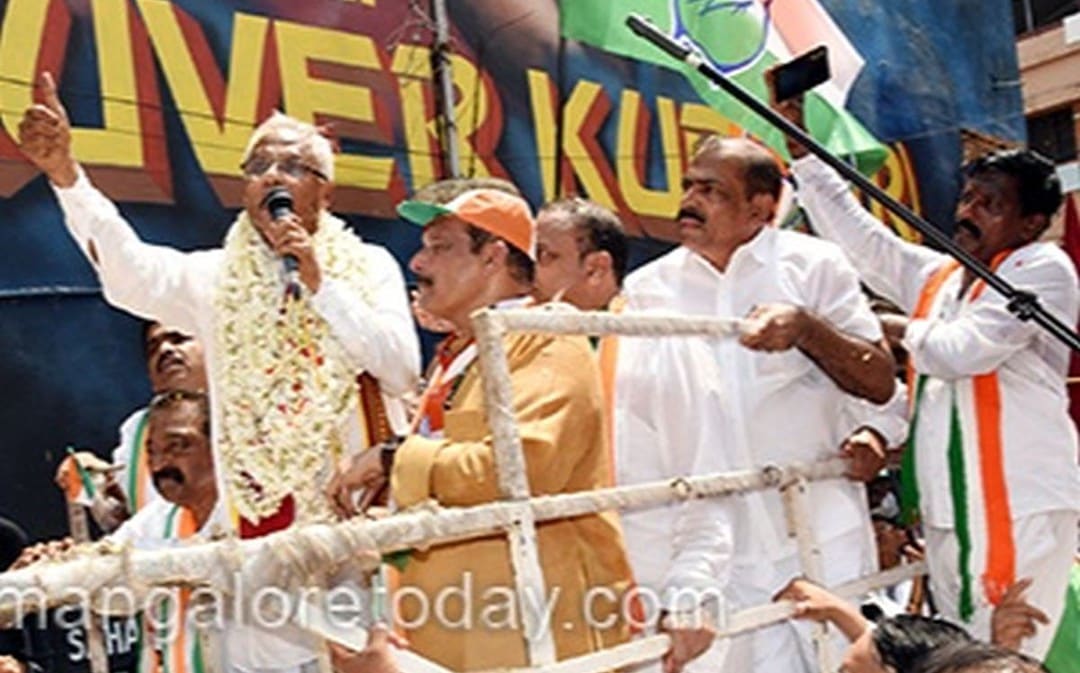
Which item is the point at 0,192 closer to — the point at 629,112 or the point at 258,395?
the point at 258,395

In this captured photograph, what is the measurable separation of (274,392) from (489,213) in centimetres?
67

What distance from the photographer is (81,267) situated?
500 cm

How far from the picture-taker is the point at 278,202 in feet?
8.70

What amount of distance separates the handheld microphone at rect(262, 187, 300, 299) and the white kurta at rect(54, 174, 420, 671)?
98 millimetres

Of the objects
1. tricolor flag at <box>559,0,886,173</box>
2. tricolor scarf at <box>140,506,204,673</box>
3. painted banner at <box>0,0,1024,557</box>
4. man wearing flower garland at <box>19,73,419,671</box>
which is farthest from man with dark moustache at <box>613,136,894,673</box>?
tricolor flag at <box>559,0,886,173</box>

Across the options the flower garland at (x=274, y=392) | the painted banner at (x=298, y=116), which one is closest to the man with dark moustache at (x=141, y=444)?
the flower garland at (x=274, y=392)

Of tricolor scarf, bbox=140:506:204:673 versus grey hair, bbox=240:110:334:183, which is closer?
tricolor scarf, bbox=140:506:204:673

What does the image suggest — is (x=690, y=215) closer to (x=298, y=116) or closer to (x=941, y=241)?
(x=941, y=241)

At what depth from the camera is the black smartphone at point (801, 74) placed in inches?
119

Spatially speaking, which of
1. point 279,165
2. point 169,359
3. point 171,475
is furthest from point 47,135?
point 169,359

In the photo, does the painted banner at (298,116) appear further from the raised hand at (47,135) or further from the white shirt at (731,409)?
the raised hand at (47,135)

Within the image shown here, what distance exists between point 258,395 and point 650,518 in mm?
851

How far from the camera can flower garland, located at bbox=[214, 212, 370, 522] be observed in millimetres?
2705

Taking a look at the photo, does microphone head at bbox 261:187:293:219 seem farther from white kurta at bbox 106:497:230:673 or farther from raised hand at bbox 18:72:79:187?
white kurta at bbox 106:497:230:673
